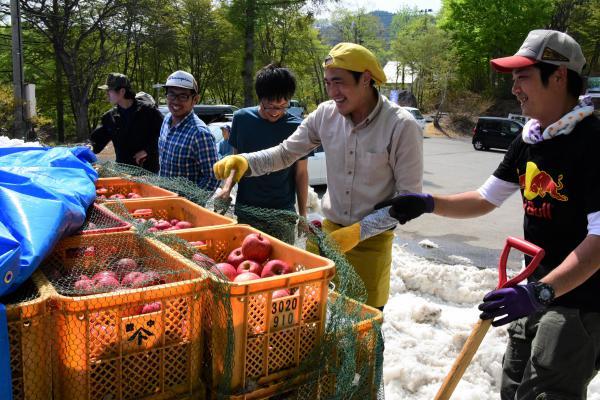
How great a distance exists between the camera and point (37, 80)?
84.2 ft

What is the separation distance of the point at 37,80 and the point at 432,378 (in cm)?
2662

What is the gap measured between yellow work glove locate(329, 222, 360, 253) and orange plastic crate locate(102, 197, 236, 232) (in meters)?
0.65

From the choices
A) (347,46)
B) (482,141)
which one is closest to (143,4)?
Answer: (482,141)

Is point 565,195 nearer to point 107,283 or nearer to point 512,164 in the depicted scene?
point 512,164

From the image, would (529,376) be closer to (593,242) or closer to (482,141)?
(593,242)

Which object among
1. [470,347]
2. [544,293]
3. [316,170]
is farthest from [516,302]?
[316,170]

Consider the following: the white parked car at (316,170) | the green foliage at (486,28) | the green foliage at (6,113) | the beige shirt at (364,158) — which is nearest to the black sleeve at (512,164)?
the beige shirt at (364,158)

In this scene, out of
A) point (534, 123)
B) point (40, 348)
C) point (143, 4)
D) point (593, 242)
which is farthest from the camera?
point (143, 4)

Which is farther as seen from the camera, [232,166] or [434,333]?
[434,333]

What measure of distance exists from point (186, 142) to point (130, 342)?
8.24ft

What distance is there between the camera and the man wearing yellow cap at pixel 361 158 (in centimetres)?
289

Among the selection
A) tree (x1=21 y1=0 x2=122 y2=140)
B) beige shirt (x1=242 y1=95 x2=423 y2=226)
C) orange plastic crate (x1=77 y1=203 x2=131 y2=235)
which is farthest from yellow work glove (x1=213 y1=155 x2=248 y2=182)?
tree (x1=21 y1=0 x2=122 y2=140)

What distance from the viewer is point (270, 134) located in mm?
4082

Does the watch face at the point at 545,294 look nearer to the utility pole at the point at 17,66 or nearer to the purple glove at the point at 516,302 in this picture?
the purple glove at the point at 516,302
